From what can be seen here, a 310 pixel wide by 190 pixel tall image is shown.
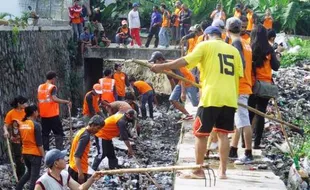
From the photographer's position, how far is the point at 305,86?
1755 cm

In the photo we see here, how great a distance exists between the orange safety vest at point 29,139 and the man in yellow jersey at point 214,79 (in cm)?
310

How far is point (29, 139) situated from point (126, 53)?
1174 cm

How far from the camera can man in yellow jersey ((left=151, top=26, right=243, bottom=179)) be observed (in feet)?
22.8

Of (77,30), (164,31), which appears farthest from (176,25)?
(77,30)

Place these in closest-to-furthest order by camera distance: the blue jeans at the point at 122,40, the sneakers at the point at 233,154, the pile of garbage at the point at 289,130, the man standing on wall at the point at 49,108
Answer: the sneakers at the point at 233,154 → the pile of garbage at the point at 289,130 → the man standing on wall at the point at 49,108 → the blue jeans at the point at 122,40

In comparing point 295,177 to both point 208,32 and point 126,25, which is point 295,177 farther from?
point 126,25

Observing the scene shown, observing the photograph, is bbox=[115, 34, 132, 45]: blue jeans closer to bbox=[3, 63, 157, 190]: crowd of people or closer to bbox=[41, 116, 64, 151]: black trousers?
bbox=[3, 63, 157, 190]: crowd of people

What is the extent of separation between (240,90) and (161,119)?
1027 cm

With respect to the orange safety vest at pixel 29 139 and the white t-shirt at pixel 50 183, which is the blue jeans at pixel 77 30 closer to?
the orange safety vest at pixel 29 139

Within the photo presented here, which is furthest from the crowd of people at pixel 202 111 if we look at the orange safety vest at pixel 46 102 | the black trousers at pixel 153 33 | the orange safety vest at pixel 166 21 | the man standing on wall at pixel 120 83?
the black trousers at pixel 153 33

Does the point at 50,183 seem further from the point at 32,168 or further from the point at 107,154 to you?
A: the point at 107,154

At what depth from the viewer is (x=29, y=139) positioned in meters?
9.38

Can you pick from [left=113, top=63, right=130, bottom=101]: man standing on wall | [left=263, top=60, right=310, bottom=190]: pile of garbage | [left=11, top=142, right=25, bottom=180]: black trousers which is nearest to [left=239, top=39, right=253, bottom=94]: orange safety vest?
[left=263, top=60, right=310, bottom=190]: pile of garbage

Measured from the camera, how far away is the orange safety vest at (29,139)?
937 centimetres
